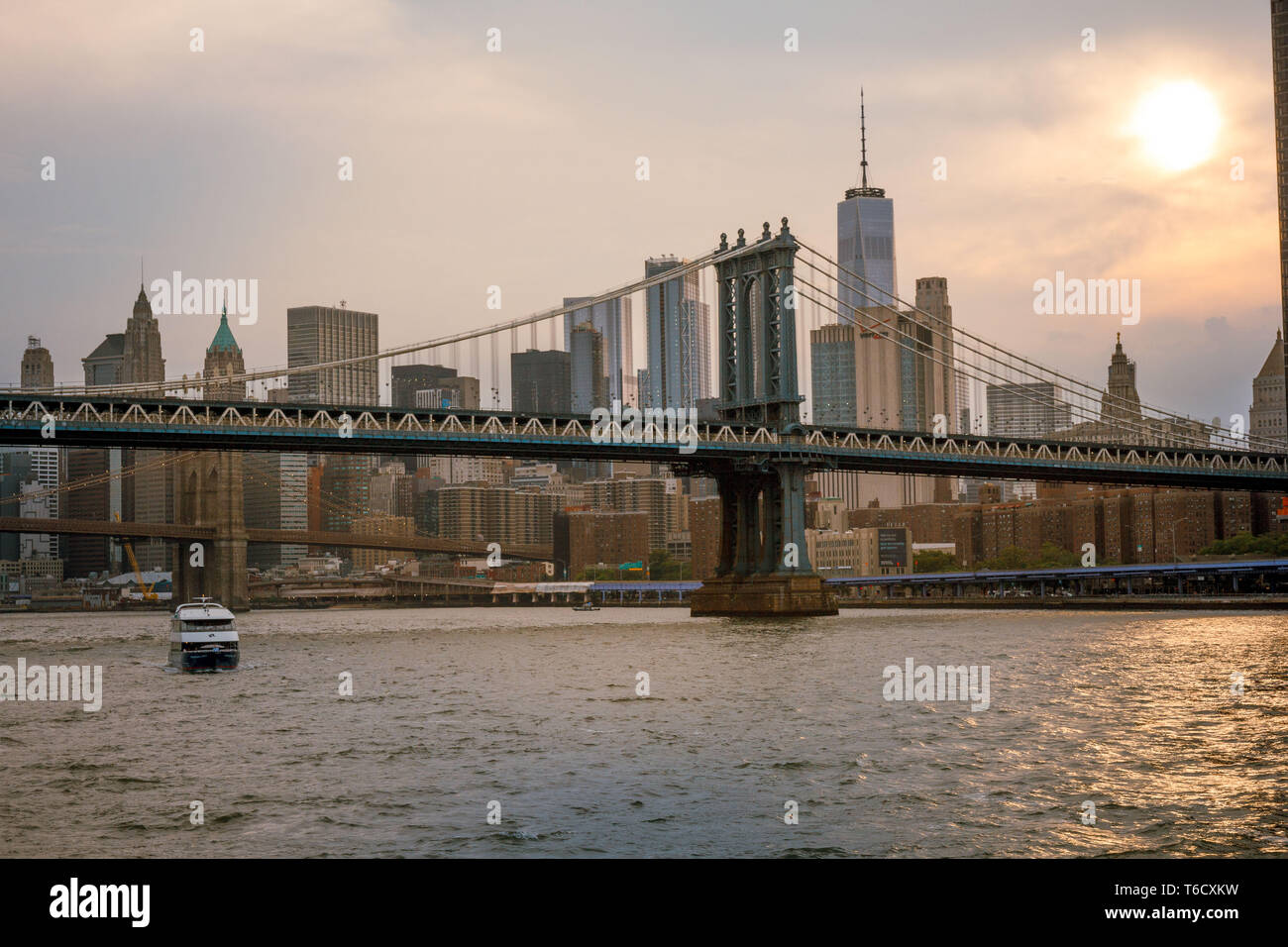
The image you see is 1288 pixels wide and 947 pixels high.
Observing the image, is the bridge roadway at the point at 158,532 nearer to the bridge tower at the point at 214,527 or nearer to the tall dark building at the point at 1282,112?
the bridge tower at the point at 214,527

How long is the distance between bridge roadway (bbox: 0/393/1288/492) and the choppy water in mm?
35247

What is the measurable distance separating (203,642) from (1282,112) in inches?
6122

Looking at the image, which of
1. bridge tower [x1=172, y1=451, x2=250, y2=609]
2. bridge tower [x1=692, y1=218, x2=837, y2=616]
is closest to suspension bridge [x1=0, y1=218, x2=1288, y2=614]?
bridge tower [x1=692, y1=218, x2=837, y2=616]

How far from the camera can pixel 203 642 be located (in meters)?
55.9

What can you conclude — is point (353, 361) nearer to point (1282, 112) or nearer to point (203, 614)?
point (203, 614)

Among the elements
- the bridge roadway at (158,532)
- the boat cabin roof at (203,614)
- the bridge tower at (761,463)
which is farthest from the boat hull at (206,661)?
the bridge roadway at (158,532)

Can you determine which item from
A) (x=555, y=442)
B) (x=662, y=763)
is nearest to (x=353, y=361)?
(x=555, y=442)

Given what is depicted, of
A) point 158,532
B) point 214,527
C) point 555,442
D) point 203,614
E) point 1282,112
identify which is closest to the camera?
point 203,614

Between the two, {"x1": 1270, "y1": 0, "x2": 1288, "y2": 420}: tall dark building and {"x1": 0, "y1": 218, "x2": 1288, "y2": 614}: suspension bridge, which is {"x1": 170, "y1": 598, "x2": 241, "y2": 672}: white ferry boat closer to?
{"x1": 0, "y1": 218, "x2": 1288, "y2": 614}: suspension bridge

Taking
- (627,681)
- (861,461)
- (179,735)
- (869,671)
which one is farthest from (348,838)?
(861,461)

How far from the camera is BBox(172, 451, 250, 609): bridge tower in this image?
18325 cm
